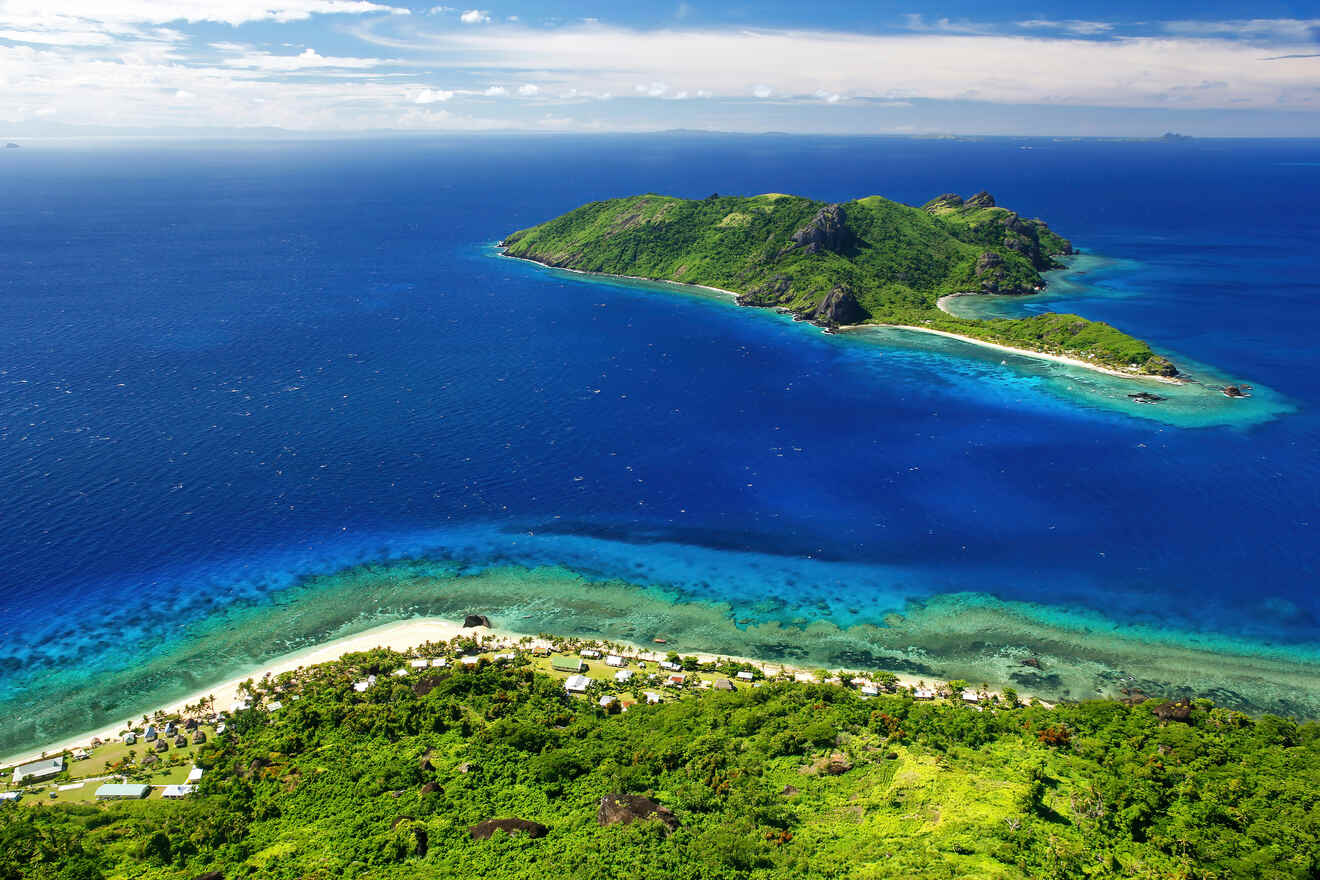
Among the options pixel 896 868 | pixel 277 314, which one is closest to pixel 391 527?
pixel 896 868

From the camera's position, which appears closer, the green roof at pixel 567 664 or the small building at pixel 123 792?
the small building at pixel 123 792

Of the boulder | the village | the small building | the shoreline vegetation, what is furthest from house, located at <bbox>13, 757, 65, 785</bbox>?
the boulder

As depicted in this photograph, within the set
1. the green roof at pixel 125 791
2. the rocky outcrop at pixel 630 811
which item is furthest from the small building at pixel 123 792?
the rocky outcrop at pixel 630 811

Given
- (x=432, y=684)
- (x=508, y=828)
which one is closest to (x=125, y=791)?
(x=432, y=684)

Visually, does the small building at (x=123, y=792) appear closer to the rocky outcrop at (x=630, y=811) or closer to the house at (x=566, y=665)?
the house at (x=566, y=665)

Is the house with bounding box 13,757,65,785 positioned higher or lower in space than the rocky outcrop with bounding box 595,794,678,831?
lower

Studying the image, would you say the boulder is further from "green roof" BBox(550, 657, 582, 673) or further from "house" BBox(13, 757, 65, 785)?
"house" BBox(13, 757, 65, 785)
